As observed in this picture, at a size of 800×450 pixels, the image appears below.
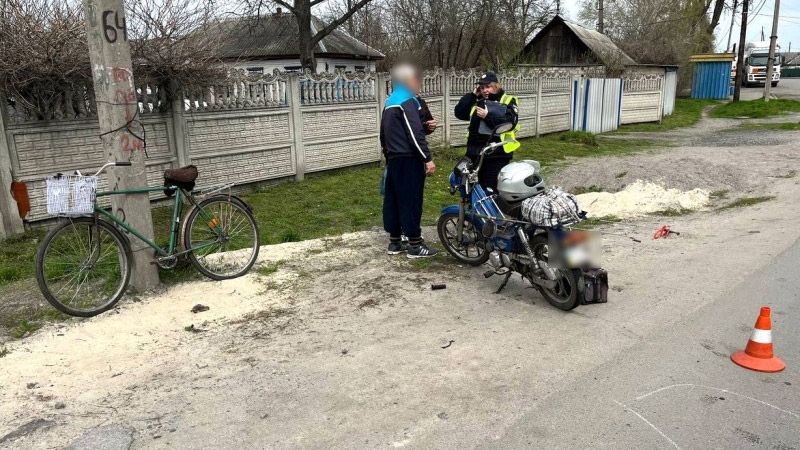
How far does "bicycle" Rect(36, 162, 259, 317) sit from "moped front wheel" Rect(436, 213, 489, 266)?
77.3 inches

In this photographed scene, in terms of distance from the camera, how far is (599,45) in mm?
29406

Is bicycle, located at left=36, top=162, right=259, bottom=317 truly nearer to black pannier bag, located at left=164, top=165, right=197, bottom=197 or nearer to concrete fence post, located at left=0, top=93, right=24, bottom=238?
black pannier bag, located at left=164, top=165, right=197, bottom=197

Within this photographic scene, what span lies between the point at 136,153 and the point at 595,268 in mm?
3936

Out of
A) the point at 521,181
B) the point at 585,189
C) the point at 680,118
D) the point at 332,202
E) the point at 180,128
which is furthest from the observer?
the point at 680,118

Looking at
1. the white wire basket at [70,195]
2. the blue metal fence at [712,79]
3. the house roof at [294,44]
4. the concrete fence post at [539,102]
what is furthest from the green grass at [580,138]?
the blue metal fence at [712,79]

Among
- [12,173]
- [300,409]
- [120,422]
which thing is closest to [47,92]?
[12,173]

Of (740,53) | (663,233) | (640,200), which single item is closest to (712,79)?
(740,53)

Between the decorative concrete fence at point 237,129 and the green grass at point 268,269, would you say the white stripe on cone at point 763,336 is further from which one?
the decorative concrete fence at point 237,129

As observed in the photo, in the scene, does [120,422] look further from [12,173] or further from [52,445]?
[12,173]

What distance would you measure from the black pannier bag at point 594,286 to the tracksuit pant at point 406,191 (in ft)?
7.02

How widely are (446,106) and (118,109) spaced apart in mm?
10074

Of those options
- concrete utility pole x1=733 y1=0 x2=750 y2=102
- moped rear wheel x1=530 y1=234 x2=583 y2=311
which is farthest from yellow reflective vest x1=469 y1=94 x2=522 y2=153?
concrete utility pole x1=733 y1=0 x2=750 y2=102

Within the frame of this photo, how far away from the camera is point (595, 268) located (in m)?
4.78

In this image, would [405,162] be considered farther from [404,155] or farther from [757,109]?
[757,109]
